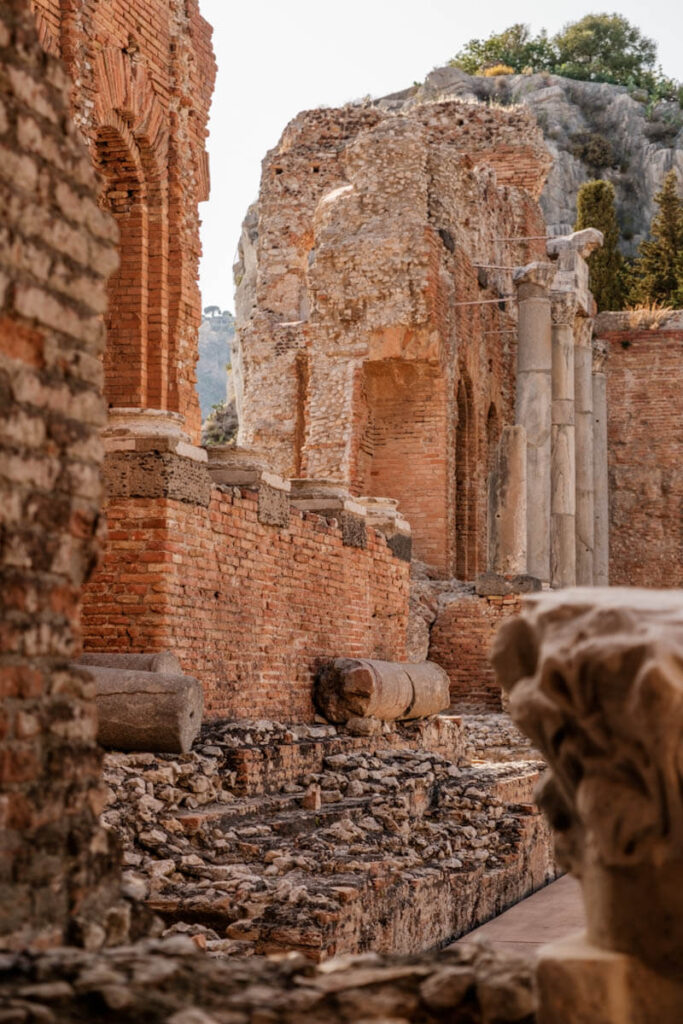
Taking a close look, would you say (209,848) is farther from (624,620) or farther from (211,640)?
(624,620)

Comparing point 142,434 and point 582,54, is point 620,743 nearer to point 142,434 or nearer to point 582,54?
point 142,434

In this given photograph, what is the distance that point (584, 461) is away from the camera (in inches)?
1044

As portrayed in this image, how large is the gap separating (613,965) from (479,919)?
5841mm

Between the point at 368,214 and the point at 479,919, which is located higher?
the point at 368,214

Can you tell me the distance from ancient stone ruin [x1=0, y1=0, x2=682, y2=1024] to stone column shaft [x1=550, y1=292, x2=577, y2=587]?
7 cm

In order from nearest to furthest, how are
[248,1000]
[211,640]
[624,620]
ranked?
[624,620] < [248,1000] < [211,640]

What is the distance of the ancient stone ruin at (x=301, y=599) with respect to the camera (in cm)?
258

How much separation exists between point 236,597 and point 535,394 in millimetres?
14117

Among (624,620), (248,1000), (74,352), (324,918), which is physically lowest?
(324,918)

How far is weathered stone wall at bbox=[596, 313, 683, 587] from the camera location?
2947 cm

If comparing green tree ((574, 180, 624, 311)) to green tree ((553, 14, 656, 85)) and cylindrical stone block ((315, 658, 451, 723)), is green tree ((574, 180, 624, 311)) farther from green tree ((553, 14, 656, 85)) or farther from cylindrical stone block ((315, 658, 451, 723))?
cylindrical stone block ((315, 658, 451, 723))

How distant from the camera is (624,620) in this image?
2463 millimetres

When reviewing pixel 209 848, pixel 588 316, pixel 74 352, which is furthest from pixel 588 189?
pixel 74 352

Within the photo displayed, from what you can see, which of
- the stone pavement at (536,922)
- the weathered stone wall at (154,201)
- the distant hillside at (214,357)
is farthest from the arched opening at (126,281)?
the distant hillside at (214,357)
